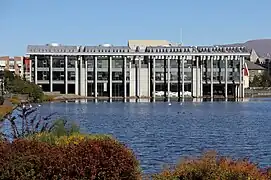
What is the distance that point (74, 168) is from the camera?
9.01 m

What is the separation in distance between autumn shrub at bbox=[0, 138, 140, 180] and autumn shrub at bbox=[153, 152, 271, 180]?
27.7 inches

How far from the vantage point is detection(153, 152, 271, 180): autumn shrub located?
825cm

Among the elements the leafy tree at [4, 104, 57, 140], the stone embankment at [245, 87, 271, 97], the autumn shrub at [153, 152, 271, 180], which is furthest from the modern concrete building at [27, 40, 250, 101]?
the autumn shrub at [153, 152, 271, 180]

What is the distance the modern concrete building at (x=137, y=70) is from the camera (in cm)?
13638

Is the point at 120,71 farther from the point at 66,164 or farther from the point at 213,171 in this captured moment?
the point at 213,171

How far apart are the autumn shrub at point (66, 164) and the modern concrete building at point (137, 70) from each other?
126 m

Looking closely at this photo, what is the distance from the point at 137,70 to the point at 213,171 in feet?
432

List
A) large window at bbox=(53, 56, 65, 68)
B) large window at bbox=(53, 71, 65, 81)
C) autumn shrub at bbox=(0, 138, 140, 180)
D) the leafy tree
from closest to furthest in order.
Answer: autumn shrub at bbox=(0, 138, 140, 180) < the leafy tree < large window at bbox=(53, 71, 65, 81) < large window at bbox=(53, 56, 65, 68)

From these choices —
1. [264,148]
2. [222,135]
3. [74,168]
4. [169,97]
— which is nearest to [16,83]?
[169,97]

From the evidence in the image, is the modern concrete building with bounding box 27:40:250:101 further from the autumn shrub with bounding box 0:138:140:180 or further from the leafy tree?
the autumn shrub with bounding box 0:138:140:180

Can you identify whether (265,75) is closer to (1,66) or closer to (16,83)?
(1,66)

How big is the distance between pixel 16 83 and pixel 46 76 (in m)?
31.9

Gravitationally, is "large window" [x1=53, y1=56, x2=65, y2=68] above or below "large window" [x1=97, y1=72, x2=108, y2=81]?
above

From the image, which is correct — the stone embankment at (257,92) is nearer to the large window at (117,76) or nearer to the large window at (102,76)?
the large window at (117,76)
